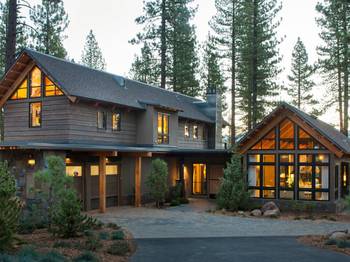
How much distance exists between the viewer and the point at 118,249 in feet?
34.0

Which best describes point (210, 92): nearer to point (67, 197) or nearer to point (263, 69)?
point (263, 69)

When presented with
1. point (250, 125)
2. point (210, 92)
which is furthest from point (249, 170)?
point (250, 125)

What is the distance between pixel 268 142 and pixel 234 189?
305 cm

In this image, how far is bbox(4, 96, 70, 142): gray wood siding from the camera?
19953 mm

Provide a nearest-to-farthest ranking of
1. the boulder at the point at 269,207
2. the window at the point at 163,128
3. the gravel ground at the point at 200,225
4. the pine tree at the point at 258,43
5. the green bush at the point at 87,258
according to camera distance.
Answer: the green bush at the point at 87,258 < the gravel ground at the point at 200,225 < the boulder at the point at 269,207 < the window at the point at 163,128 < the pine tree at the point at 258,43

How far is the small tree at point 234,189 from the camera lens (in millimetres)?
19859

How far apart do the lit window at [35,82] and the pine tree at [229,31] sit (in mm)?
20011

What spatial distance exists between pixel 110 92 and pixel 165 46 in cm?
1381

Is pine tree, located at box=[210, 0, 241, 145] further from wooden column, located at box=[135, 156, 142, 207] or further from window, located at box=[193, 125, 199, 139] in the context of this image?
wooden column, located at box=[135, 156, 142, 207]

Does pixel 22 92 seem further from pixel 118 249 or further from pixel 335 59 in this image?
pixel 335 59

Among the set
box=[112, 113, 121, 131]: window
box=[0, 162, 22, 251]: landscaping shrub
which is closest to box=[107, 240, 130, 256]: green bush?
box=[0, 162, 22, 251]: landscaping shrub

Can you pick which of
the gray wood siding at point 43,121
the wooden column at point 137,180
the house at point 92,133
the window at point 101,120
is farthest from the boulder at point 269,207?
the gray wood siding at point 43,121

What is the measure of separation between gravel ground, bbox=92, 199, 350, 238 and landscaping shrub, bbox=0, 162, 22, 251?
4496 millimetres

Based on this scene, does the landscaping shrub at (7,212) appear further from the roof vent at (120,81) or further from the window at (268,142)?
the roof vent at (120,81)
